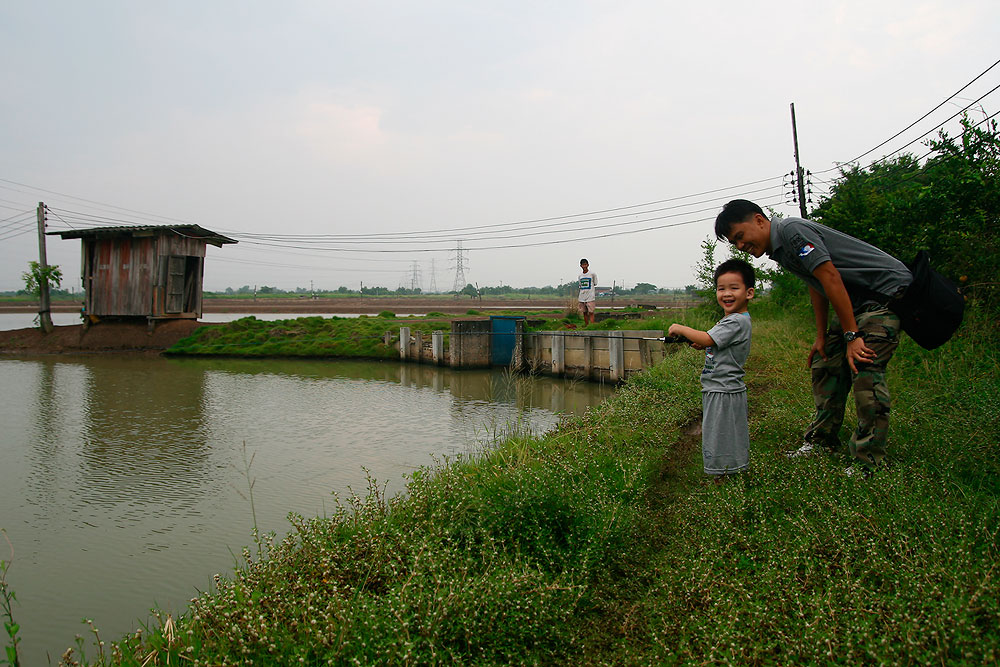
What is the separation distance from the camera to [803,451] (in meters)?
4.23

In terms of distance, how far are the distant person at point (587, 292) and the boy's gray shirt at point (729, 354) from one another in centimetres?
1202

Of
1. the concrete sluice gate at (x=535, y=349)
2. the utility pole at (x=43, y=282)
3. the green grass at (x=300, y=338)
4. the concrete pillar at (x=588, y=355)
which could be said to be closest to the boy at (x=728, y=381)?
the concrete sluice gate at (x=535, y=349)

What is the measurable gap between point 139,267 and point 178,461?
18975 mm

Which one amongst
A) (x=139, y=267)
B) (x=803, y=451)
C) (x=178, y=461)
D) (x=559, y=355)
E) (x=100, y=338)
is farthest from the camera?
(x=139, y=267)

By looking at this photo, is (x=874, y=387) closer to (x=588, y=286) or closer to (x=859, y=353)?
(x=859, y=353)

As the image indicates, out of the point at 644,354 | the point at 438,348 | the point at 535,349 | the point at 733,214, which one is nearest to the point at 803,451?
the point at 733,214

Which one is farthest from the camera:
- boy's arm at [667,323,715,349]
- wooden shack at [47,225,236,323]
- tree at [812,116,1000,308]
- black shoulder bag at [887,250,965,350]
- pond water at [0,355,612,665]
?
wooden shack at [47,225,236,323]

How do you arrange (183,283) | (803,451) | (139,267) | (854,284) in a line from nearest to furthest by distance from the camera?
(854,284), (803,451), (139,267), (183,283)

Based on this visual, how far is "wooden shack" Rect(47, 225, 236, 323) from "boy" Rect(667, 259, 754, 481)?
23368 mm

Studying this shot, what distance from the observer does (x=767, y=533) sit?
3098 millimetres

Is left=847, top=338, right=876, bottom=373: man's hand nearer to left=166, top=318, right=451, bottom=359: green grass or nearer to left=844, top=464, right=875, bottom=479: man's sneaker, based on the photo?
left=844, top=464, right=875, bottom=479: man's sneaker

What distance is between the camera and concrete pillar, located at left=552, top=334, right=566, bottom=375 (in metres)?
15.4

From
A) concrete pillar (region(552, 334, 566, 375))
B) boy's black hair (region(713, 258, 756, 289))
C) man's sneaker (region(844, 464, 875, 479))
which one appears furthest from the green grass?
man's sneaker (region(844, 464, 875, 479))

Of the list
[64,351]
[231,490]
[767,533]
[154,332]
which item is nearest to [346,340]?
[154,332]
